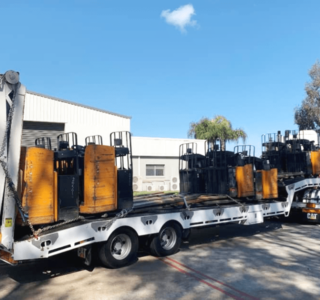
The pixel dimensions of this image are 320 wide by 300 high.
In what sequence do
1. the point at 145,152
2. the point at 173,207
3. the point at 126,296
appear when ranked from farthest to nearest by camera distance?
the point at 145,152 → the point at 173,207 → the point at 126,296

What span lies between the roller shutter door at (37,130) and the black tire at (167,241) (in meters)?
16.0

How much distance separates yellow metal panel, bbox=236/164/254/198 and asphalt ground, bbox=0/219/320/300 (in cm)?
150

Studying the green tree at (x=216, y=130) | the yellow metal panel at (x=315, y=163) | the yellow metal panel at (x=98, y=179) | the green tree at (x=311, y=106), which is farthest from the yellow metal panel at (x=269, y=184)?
the green tree at (x=311, y=106)

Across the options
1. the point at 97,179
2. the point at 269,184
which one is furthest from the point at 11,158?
the point at 269,184

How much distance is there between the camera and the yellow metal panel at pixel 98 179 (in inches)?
259

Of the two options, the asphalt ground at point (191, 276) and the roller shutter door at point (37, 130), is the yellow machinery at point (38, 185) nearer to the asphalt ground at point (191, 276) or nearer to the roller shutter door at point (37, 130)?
the asphalt ground at point (191, 276)

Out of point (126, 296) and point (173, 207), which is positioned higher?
point (173, 207)

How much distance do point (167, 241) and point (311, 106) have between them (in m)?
35.5

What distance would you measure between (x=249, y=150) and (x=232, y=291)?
18.9ft

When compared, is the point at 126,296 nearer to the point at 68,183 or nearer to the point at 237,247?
the point at 68,183

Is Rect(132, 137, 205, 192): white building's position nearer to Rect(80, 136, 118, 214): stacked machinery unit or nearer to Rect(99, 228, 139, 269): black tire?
Rect(99, 228, 139, 269): black tire

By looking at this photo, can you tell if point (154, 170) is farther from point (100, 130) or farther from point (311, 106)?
point (311, 106)

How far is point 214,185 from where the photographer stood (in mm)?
10344

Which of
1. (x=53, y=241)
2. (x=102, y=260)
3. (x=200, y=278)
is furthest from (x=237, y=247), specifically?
(x=53, y=241)
